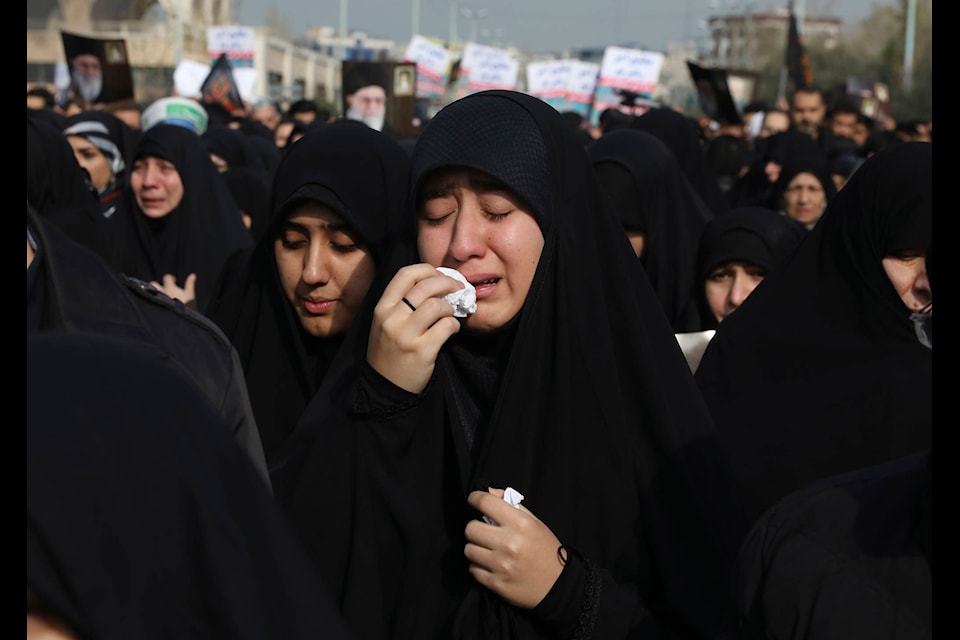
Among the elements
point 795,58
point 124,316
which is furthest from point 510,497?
point 795,58

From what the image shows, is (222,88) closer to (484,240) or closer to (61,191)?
(61,191)

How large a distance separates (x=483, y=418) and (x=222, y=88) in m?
12.6

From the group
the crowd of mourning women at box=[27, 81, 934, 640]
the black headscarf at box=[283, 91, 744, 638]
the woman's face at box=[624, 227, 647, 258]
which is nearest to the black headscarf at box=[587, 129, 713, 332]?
the woman's face at box=[624, 227, 647, 258]

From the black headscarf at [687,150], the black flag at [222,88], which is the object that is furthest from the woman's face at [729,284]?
the black flag at [222,88]

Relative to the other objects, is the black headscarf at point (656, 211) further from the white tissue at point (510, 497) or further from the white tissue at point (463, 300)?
the white tissue at point (510, 497)

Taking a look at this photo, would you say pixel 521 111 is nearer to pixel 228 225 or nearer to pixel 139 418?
pixel 139 418

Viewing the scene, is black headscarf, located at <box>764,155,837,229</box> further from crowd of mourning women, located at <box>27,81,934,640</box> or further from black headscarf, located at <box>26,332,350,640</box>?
black headscarf, located at <box>26,332,350,640</box>

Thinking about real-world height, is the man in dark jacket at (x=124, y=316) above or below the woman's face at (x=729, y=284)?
above

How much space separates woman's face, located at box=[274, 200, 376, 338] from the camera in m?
3.13

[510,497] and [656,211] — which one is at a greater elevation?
[656,211]

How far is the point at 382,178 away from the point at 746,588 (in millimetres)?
1984

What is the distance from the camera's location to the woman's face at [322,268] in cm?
313

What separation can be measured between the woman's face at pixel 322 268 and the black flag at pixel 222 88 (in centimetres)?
1150

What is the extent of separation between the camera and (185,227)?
6027 millimetres
